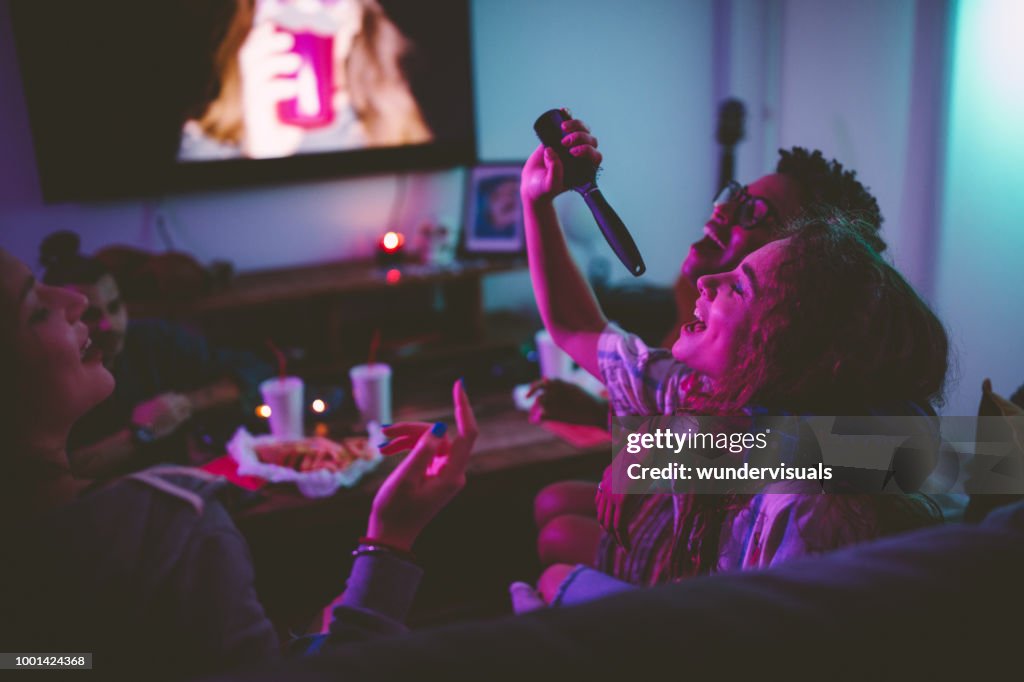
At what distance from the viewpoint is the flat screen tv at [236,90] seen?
220 centimetres

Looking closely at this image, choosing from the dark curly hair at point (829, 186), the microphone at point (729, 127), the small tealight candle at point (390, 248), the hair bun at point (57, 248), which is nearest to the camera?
the dark curly hair at point (829, 186)

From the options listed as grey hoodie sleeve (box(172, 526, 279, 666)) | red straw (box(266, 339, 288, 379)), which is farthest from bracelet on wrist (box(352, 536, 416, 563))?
red straw (box(266, 339, 288, 379))

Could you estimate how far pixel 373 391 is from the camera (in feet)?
5.98

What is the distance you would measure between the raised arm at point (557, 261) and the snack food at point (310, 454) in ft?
2.01

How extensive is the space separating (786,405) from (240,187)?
214cm

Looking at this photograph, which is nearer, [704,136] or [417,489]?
[417,489]

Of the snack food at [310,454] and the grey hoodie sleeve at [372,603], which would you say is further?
the snack food at [310,454]

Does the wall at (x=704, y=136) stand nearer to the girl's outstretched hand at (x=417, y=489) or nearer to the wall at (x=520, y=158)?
the wall at (x=520, y=158)

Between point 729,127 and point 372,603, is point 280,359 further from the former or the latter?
point 729,127

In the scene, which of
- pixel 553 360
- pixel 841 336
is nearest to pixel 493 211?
pixel 553 360

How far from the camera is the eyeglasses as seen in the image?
4.68 ft

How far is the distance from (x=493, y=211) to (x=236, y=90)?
0.94 metres

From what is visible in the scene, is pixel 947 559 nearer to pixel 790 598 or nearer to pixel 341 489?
pixel 790 598

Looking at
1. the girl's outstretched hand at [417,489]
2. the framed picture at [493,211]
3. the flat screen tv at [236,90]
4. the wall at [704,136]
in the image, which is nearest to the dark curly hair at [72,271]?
the flat screen tv at [236,90]
